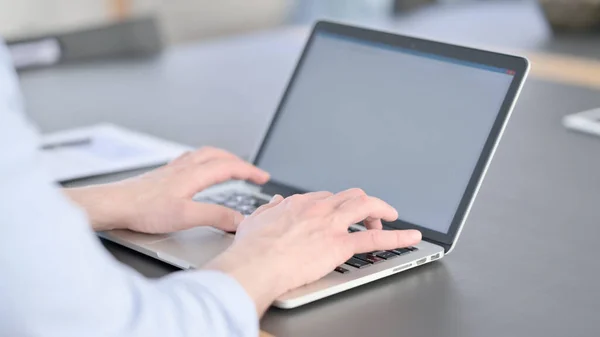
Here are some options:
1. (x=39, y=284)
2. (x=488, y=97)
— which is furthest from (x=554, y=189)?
(x=39, y=284)

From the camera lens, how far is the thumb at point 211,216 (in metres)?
1.28

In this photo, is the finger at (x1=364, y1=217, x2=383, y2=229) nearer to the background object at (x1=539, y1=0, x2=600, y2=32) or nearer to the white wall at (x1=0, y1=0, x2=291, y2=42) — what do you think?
the background object at (x1=539, y1=0, x2=600, y2=32)

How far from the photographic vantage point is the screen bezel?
1.25 meters

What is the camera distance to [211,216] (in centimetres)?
127

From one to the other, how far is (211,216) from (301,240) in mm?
199

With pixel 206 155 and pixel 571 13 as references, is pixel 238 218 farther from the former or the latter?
pixel 571 13

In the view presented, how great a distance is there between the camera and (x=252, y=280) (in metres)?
1.04

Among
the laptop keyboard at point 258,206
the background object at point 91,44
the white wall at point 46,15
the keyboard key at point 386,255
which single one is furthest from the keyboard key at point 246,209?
the white wall at point 46,15

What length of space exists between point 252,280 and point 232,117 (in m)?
0.95

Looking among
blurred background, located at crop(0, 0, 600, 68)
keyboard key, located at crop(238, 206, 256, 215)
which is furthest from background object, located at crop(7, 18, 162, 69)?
keyboard key, located at crop(238, 206, 256, 215)

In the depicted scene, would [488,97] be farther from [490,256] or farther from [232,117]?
[232,117]

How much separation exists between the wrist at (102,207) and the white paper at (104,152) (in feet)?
0.85

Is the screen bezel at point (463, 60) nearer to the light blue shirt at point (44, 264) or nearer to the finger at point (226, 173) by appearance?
the finger at point (226, 173)

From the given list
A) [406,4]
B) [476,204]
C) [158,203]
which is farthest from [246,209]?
[406,4]
